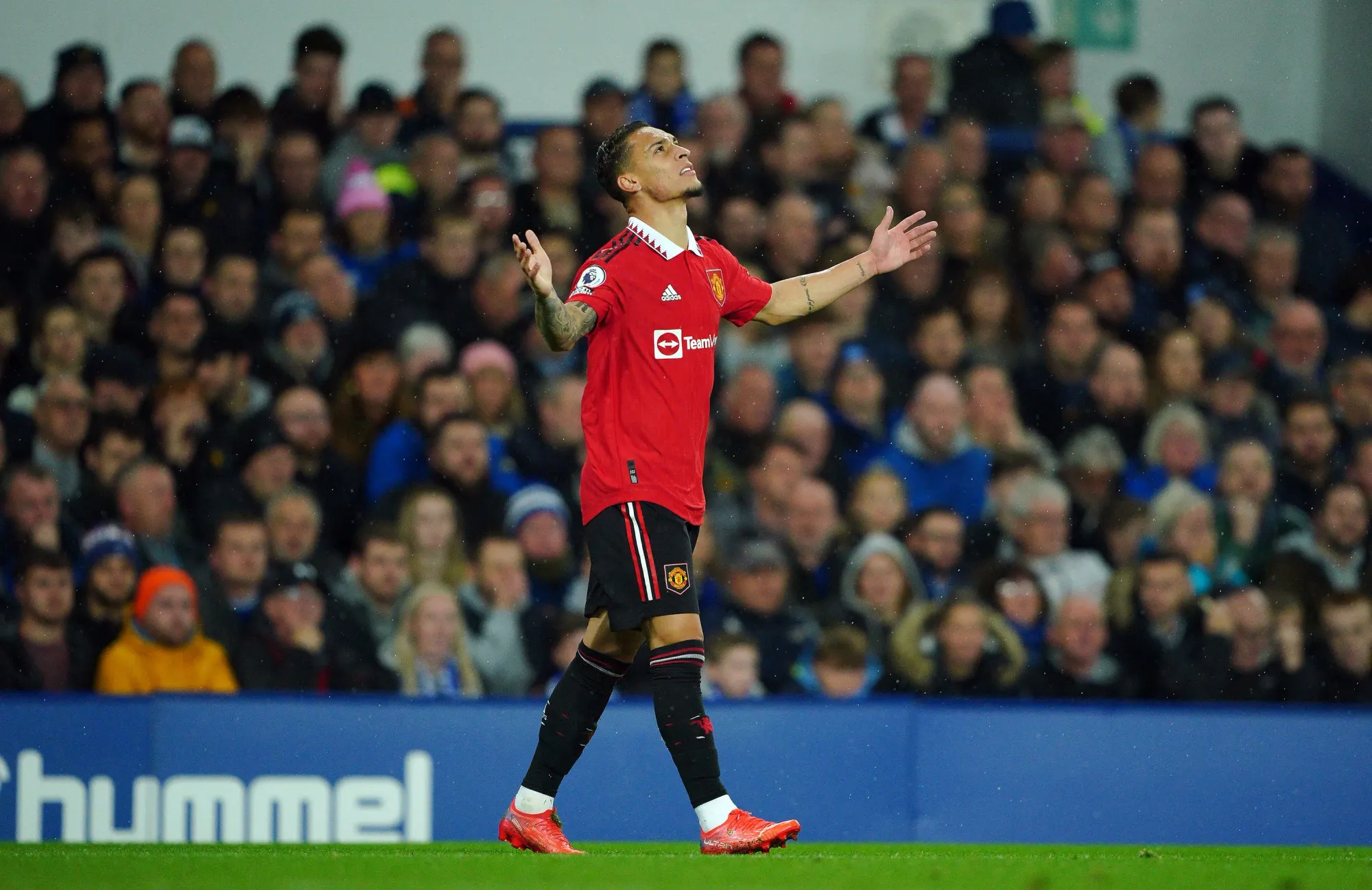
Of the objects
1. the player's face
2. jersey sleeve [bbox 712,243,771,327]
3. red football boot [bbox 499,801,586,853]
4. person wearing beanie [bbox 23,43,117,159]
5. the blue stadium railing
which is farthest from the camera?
person wearing beanie [bbox 23,43,117,159]

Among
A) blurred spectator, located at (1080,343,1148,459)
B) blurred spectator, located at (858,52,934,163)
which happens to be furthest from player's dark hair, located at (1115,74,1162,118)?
blurred spectator, located at (1080,343,1148,459)

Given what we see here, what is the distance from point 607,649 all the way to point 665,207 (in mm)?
1378

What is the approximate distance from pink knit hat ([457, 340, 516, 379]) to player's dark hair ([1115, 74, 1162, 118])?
185 inches

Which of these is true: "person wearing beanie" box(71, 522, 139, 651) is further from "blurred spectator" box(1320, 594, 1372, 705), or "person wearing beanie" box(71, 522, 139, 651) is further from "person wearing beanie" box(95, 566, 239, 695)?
"blurred spectator" box(1320, 594, 1372, 705)

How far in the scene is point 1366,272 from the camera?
11.5m

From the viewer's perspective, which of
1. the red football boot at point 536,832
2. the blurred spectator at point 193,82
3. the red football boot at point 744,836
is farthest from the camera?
the blurred spectator at point 193,82

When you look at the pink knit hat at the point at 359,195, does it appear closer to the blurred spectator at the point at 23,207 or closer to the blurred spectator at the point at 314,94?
the blurred spectator at the point at 314,94

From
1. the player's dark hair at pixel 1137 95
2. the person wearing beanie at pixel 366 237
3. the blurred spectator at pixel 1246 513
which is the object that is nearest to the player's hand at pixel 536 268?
the person wearing beanie at pixel 366 237

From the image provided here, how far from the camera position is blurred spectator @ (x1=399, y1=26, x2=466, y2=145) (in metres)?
10.8

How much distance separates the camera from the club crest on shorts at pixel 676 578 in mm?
5543

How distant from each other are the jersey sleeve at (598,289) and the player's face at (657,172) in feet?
1.05

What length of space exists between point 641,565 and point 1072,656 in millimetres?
3875

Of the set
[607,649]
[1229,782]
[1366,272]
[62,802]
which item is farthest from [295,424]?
[1366,272]

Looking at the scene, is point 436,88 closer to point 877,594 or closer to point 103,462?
point 103,462
